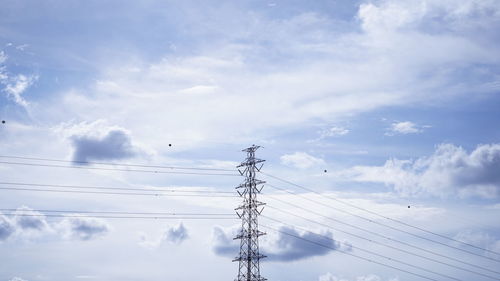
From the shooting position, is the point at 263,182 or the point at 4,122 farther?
the point at 263,182

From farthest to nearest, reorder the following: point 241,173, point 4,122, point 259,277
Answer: point 241,173 → point 259,277 → point 4,122

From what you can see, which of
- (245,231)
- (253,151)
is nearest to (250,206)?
(245,231)

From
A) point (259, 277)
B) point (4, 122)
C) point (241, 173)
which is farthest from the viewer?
point (241, 173)

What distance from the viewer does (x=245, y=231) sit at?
257ft

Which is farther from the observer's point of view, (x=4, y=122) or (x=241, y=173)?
(x=241, y=173)

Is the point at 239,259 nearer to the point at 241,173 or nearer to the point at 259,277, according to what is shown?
the point at 259,277

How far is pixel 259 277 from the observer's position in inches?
2965

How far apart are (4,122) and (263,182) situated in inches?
1548

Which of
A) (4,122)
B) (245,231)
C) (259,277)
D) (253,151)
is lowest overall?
(259,277)

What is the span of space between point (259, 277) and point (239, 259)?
433cm

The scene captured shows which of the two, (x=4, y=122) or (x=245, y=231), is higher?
(x=4, y=122)

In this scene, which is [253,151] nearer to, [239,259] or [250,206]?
[250,206]

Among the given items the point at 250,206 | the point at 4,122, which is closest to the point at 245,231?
the point at 250,206

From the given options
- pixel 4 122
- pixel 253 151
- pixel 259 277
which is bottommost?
pixel 259 277
